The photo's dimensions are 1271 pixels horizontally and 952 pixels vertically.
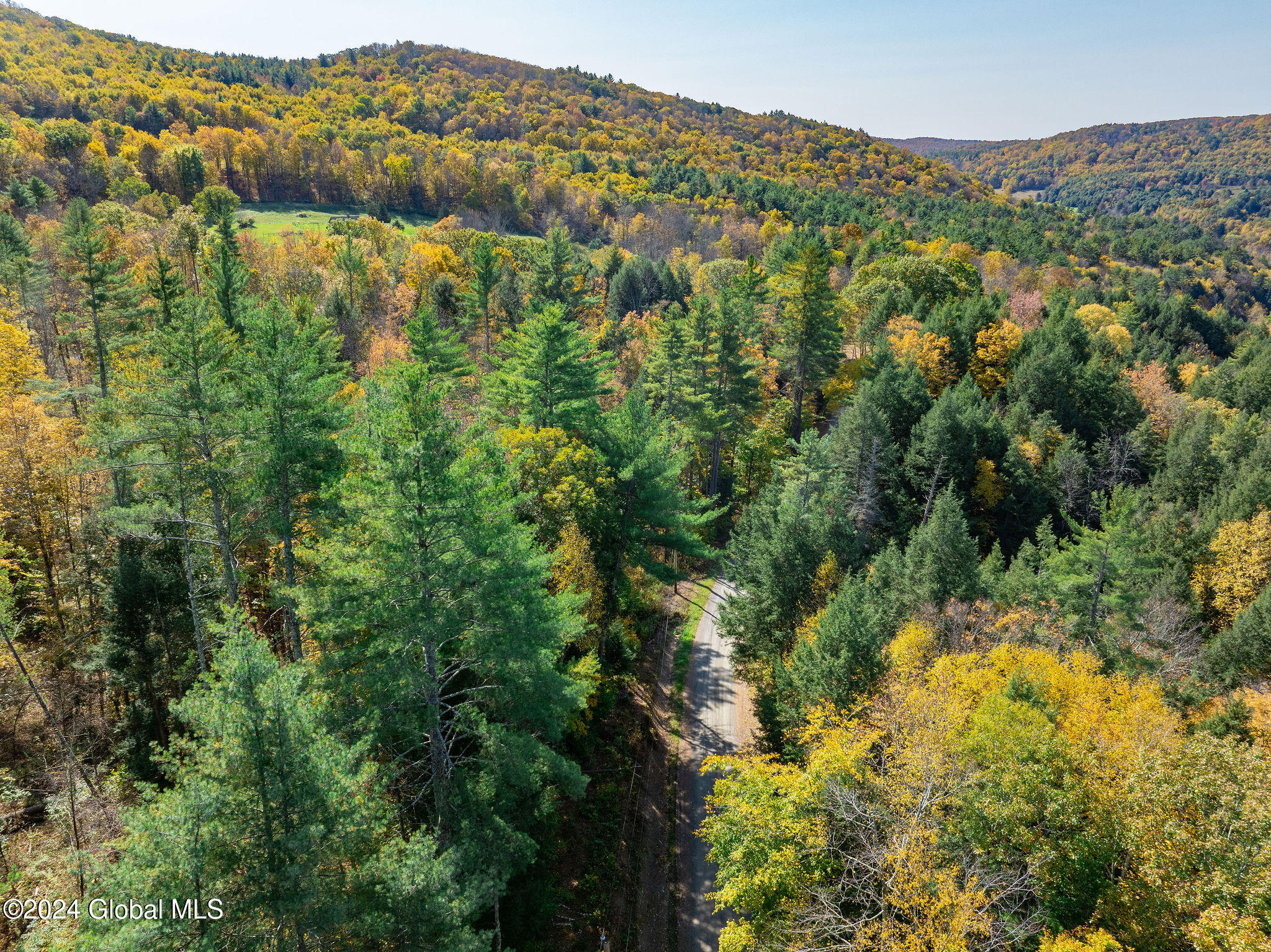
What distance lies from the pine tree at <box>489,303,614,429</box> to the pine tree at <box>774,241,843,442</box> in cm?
2146

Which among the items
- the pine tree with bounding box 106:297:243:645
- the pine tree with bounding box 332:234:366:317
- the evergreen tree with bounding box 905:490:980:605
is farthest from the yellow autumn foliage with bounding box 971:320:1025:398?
the pine tree with bounding box 106:297:243:645

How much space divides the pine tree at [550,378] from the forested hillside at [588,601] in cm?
20

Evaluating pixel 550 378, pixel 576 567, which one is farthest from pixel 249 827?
pixel 550 378

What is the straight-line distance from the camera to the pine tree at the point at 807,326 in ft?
155

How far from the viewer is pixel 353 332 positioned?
156 ft

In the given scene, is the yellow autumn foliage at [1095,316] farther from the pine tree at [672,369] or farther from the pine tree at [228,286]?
the pine tree at [228,286]

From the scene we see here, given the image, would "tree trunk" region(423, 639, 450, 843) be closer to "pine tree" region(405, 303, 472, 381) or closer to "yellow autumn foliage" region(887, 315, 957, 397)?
"pine tree" region(405, 303, 472, 381)

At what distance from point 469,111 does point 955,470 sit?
16519 cm

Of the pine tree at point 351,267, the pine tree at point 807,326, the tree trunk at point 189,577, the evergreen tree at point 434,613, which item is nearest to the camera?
the evergreen tree at point 434,613

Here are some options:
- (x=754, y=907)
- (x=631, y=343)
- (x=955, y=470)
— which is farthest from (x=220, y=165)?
Answer: (x=754, y=907)

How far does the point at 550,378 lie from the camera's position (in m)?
32.1

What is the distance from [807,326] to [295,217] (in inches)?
3484

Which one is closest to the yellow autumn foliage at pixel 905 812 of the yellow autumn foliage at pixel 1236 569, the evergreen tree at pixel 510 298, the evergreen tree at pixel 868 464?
the evergreen tree at pixel 868 464

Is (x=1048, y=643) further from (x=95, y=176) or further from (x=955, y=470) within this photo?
(x=95, y=176)
